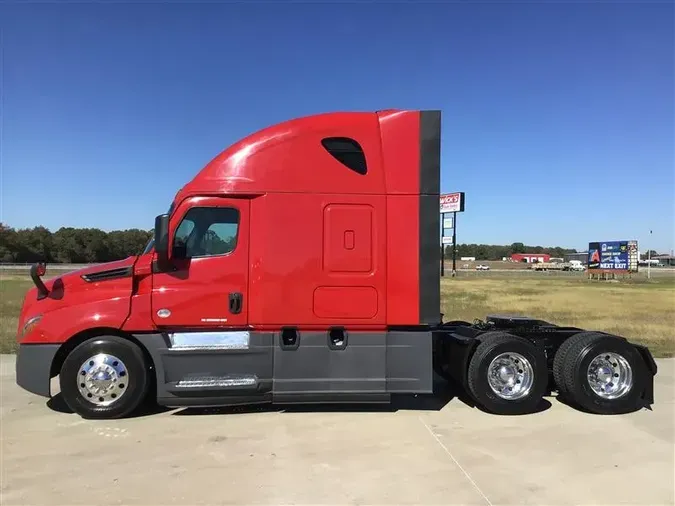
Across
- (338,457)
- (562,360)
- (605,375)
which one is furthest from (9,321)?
(605,375)

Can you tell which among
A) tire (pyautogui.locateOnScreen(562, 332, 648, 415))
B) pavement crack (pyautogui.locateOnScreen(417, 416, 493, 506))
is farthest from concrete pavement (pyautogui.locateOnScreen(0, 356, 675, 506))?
tire (pyautogui.locateOnScreen(562, 332, 648, 415))

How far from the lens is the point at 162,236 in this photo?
5.60 meters

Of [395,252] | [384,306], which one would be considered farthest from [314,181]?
[384,306]

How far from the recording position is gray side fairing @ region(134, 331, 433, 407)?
566cm

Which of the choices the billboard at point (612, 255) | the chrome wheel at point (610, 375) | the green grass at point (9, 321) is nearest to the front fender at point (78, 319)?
the green grass at point (9, 321)

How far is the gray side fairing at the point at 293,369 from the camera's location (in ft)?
18.6

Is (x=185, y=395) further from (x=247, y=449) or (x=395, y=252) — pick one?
(x=395, y=252)

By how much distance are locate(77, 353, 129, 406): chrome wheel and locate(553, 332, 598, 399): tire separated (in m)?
5.06

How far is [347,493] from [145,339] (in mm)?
2933

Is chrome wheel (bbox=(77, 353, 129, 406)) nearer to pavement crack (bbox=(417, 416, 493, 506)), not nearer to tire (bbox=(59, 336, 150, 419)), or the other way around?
tire (bbox=(59, 336, 150, 419))

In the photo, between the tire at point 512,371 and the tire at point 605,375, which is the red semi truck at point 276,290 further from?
the tire at point 605,375

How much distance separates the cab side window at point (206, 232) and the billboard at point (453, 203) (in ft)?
108

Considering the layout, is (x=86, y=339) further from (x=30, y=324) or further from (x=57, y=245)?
(x=57, y=245)

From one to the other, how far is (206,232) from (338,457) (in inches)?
111
